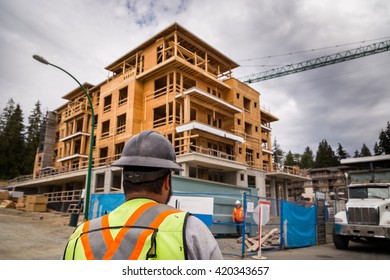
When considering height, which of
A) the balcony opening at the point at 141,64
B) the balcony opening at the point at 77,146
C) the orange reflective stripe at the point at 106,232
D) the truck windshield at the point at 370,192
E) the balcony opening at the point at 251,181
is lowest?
the orange reflective stripe at the point at 106,232

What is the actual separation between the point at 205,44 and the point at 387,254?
2150 cm

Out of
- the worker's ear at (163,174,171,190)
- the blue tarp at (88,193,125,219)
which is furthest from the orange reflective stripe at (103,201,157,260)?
the blue tarp at (88,193,125,219)

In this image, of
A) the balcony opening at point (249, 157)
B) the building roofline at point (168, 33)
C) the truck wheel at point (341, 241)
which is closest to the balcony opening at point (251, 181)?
the balcony opening at point (249, 157)

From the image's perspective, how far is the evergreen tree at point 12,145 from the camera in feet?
25.1

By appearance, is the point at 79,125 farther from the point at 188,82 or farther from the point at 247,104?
Result: the point at 247,104

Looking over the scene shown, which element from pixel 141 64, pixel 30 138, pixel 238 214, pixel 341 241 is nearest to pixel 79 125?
pixel 141 64

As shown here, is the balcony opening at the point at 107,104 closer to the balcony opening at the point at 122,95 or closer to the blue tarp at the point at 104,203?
the balcony opening at the point at 122,95

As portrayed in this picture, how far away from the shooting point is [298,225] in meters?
11.1

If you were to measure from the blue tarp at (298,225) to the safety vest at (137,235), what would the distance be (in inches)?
387

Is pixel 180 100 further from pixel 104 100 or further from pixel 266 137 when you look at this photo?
pixel 266 137

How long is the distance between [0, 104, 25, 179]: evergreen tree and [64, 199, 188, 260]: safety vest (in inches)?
271

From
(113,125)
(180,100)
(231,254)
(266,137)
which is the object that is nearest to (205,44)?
(180,100)
